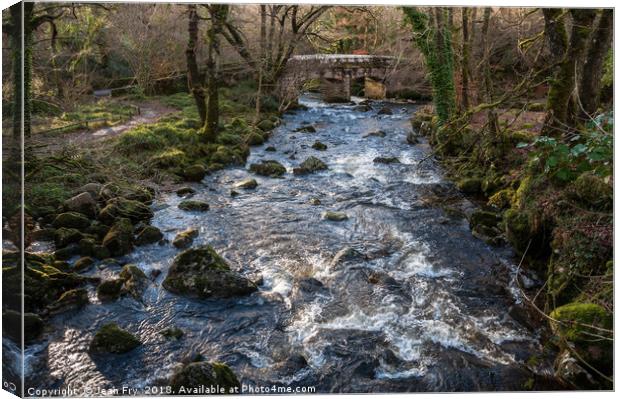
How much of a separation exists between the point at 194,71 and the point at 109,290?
7.28 meters

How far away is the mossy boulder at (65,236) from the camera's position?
6395mm

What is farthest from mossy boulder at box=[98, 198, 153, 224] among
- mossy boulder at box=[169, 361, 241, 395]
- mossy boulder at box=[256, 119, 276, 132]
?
mossy boulder at box=[256, 119, 276, 132]

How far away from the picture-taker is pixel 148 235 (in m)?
7.07

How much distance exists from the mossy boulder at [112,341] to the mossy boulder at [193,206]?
3.66m

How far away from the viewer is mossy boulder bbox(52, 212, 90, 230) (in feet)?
22.5

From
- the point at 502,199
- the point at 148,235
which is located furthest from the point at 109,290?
the point at 502,199

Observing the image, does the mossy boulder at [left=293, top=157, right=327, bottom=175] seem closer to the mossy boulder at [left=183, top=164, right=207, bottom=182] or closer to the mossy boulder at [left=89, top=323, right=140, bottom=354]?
the mossy boulder at [left=183, top=164, right=207, bottom=182]

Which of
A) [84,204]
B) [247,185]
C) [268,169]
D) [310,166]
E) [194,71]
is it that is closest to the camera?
[84,204]

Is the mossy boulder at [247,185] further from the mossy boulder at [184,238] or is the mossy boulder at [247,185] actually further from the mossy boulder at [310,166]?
the mossy boulder at [184,238]

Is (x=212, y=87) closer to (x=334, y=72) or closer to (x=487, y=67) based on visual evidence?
(x=334, y=72)

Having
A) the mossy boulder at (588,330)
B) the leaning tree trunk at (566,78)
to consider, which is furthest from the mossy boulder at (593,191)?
the mossy boulder at (588,330)

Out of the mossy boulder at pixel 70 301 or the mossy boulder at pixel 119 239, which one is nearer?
the mossy boulder at pixel 70 301

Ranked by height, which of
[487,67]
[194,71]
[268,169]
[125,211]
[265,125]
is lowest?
[268,169]

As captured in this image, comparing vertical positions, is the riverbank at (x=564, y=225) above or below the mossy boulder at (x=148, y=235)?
above
